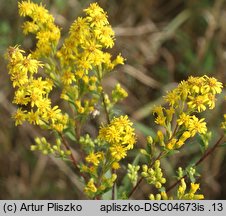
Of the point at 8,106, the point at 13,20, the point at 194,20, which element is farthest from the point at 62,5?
the point at 194,20

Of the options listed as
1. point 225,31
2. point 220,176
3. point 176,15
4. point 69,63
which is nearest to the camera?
point 69,63

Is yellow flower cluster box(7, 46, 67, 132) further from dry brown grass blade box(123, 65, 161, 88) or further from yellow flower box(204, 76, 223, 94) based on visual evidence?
dry brown grass blade box(123, 65, 161, 88)

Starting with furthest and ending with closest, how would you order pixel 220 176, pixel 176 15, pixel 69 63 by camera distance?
pixel 176 15, pixel 220 176, pixel 69 63

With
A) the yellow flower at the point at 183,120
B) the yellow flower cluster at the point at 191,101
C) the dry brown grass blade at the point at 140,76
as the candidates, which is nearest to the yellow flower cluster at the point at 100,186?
the yellow flower cluster at the point at 191,101

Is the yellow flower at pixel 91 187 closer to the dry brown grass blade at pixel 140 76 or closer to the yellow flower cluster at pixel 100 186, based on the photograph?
the yellow flower cluster at pixel 100 186

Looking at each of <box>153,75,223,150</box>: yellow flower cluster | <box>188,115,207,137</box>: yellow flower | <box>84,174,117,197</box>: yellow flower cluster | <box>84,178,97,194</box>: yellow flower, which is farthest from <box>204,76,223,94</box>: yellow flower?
<box>84,178,97,194</box>: yellow flower

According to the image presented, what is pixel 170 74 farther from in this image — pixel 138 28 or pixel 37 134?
pixel 37 134
